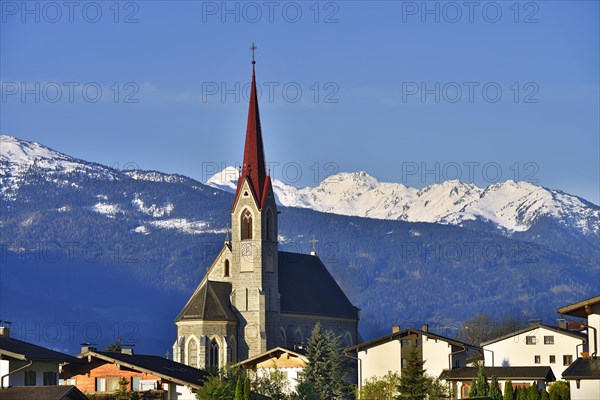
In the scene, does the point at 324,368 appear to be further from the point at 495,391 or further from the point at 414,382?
the point at 495,391

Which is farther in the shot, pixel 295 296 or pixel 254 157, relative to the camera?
pixel 295 296

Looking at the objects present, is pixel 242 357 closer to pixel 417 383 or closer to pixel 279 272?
pixel 279 272

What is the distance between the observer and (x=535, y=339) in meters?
101

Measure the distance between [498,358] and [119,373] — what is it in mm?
27881

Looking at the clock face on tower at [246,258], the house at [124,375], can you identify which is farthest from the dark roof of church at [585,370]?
the clock face on tower at [246,258]

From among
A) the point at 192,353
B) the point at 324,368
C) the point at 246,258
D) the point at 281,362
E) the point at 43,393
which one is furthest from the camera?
the point at 246,258

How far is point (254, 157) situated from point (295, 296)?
43.8 ft

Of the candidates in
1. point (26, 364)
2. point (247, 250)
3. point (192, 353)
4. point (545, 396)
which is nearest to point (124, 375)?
point (26, 364)

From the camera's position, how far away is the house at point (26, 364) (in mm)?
71312

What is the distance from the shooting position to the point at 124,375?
279 feet

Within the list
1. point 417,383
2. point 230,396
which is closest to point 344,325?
point 417,383

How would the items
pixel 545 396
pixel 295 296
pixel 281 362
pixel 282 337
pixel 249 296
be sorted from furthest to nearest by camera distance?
pixel 295 296 < pixel 282 337 < pixel 249 296 < pixel 281 362 < pixel 545 396

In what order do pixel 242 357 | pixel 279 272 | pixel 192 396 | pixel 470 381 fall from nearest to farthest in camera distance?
pixel 192 396 < pixel 470 381 < pixel 242 357 < pixel 279 272

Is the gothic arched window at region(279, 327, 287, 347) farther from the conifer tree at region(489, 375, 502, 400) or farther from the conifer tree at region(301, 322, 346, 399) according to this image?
the conifer tree at region(489, 375, 502, 400)
